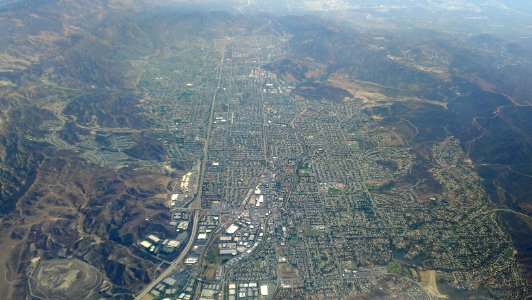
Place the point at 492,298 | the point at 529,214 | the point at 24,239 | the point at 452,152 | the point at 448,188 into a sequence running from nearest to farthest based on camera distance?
the point at 492,298 < the point at 24,239 < the point at 529,214 < the point at 448,188 < the point at 452,152

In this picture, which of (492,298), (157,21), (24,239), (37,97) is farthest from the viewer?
(157,21)

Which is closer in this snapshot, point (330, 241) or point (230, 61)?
point (330, 241)

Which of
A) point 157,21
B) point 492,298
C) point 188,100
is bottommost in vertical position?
point 492,298

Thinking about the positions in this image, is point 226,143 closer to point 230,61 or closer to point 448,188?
point 448,188

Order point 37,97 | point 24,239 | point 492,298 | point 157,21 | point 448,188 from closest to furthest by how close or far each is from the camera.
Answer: point 492,298, point 24,239, point 448,188, point 37,97, point 157,21

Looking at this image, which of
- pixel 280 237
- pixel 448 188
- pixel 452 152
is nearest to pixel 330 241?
pixel 280 237

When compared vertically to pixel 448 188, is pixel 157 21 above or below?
above

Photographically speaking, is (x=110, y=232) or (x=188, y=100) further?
(x=188, y=100)

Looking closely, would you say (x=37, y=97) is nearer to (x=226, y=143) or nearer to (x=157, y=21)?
(x=226, y=143)

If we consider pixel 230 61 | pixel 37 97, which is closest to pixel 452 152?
pixel 230 61
